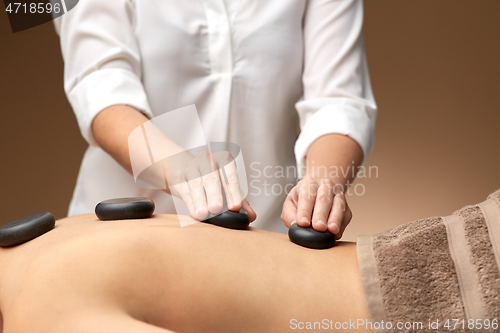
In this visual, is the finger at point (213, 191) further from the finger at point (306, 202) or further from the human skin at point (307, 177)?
the finger at point (306, 202)

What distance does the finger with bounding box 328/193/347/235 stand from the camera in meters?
0.64

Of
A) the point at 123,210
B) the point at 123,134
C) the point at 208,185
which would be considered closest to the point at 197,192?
the point at 208,185

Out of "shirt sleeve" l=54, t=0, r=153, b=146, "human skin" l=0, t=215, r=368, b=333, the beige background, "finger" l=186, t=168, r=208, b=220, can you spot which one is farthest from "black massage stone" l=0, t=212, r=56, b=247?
the beige background

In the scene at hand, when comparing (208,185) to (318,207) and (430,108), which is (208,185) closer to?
(318,207)

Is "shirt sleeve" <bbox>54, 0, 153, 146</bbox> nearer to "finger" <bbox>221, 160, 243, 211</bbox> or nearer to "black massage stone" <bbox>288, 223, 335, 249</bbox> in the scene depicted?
"finger" <bbox>221, 160, 243, 211</bbox>

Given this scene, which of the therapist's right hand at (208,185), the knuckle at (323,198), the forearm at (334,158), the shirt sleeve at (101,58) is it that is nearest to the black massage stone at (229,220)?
the therapist's right hand at (208,185)

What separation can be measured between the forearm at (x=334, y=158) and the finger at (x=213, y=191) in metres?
0.22

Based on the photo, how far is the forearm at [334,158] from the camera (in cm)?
84

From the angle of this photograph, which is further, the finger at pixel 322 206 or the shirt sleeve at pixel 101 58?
the shirt sleeve at pixel 101 58

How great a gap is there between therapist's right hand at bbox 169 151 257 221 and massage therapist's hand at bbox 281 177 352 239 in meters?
0.07

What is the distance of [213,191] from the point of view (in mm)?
674

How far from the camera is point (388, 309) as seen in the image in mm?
494

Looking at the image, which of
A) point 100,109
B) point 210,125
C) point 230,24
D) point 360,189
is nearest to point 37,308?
point 100,109
